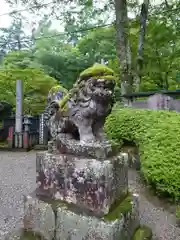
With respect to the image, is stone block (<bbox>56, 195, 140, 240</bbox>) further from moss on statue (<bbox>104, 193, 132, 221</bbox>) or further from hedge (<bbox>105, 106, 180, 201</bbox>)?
hedge (<bbox>105, 106, 180, 201</bbox>)

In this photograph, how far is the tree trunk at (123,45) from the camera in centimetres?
717

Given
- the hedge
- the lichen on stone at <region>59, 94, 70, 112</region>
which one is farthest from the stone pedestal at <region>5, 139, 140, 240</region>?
the hedge

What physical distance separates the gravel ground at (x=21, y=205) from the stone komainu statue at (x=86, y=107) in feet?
4.06

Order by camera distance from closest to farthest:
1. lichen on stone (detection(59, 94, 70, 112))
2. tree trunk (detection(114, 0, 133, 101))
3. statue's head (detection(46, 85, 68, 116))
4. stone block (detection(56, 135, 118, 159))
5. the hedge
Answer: stone block (detection(56, 135, 118, 159)) < lichen on stone (detection(59, 94, 70, 112)) < statue's head (detection(46, 85, 68, 116)) < the hedge < tree trunk (detection(114, 0, 133, 101))

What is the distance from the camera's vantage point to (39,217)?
6.56 ft

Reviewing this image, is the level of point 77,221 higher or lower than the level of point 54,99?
lower

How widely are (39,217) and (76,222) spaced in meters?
0.40

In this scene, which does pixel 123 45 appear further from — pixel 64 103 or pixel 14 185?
pixel 64 103

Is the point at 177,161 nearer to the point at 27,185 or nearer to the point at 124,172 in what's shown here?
the point at 124,172

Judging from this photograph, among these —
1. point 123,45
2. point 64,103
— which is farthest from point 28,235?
point 123,45

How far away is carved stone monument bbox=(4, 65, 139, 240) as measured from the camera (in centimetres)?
176

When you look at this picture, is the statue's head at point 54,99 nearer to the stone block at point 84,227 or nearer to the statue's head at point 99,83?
the statue's head at point 99,83

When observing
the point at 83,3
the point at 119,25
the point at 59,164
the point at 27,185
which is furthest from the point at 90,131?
the point at 83,3

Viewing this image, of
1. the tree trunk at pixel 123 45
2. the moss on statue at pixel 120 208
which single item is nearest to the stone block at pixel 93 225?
the moss on statue at pixel 120 208
